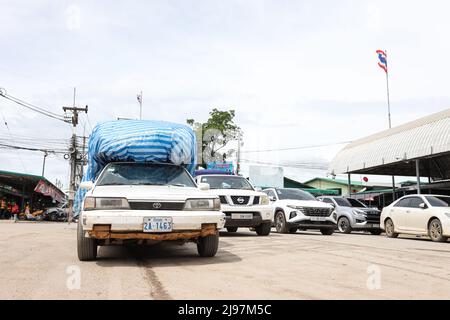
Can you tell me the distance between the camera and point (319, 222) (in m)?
13.0

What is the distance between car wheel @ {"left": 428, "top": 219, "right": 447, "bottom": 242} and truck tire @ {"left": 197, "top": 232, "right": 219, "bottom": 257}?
8.07 meters

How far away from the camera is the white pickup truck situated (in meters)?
5.49

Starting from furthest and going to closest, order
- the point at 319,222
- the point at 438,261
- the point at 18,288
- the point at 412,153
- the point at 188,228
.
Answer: the point at 412,153 < the point at 319,222 < the point at 438,261 < the point at 188,228 < the point at 18,288

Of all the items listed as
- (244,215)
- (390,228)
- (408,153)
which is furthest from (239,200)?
(408,153)

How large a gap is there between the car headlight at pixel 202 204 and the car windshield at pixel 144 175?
2.77 feet

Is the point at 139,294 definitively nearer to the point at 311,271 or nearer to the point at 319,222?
the point at 311,271

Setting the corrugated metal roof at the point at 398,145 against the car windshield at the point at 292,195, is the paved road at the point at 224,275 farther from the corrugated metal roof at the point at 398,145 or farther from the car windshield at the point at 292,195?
the corrugated metal roof at the point at 398,145

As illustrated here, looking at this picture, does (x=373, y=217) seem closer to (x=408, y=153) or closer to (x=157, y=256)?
(x=408, y=153)

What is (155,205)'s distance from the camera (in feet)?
18.7

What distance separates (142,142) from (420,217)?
Result: 901 centimetres

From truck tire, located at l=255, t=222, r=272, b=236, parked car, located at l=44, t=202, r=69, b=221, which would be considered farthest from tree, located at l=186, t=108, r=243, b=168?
truck tire, located at l=255, t=222, r=272, b=236
